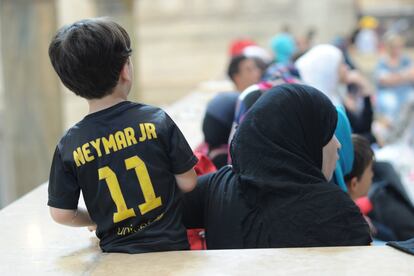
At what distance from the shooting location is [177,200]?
2.50 metres

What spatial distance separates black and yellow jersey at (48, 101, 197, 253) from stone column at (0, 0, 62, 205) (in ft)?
17.5

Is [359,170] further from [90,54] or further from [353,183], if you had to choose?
[90,54]

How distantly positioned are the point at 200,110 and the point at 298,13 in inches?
633

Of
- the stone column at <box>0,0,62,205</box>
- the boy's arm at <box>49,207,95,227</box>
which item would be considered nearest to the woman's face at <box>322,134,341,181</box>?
the boy's arm at <box>49,207,95,227</box>

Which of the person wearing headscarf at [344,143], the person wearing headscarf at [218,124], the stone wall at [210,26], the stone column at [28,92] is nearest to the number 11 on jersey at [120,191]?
the person wearing headscarf at [344,143]

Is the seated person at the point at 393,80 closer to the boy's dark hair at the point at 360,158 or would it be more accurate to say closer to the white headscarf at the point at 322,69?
the white headscarf at the point at 322,69


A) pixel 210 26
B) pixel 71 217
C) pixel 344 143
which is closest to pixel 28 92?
pixel 344 143

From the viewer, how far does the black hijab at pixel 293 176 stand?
2.40 metres

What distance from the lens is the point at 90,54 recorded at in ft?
7.33

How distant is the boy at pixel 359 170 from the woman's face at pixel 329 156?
0.71m

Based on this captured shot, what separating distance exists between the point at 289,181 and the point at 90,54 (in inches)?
31.9

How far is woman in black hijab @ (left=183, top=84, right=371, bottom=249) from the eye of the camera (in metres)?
2.40

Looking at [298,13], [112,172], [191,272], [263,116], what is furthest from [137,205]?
[298,13]

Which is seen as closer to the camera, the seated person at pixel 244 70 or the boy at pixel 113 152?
the boy at pixel 113 152
